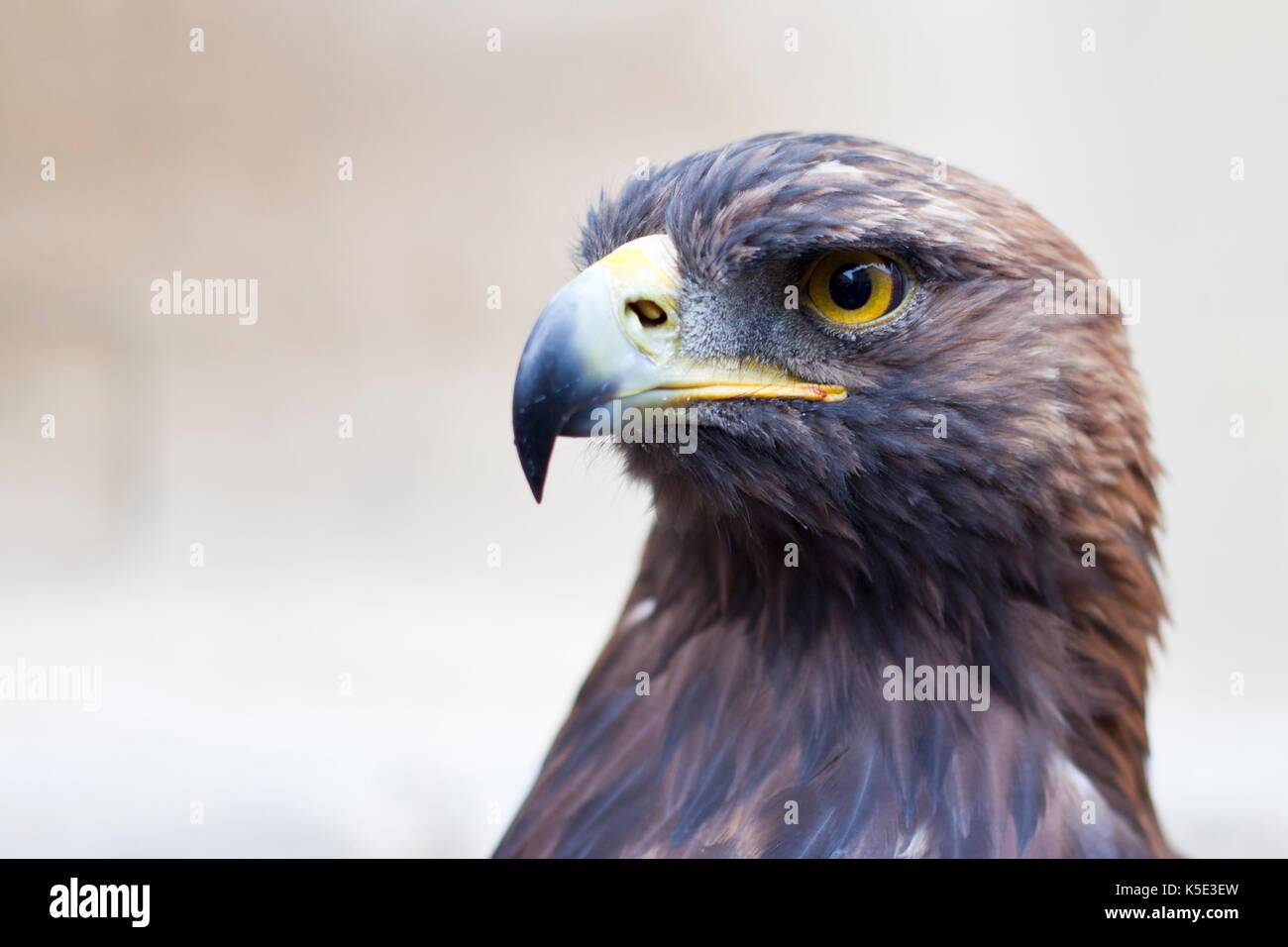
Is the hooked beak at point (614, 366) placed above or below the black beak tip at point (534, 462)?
above

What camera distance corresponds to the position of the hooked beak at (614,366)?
49.7 inches

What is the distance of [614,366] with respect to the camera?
1.27 m

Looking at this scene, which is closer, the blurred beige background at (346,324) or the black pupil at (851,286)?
the black pupil at (851,286)

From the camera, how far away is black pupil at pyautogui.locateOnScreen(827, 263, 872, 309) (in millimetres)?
1303

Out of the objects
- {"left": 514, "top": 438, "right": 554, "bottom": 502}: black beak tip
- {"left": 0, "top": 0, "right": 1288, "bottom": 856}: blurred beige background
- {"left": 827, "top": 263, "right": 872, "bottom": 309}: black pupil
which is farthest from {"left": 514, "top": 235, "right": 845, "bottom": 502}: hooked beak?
{"left": 0, "top": 0, "right": 1288, "bottom": 856}: blurred beige background

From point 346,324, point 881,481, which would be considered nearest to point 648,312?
point 881,481

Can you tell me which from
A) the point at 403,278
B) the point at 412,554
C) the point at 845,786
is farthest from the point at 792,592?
the point at 403,278

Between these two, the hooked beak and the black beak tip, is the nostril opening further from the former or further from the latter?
the black beak tip

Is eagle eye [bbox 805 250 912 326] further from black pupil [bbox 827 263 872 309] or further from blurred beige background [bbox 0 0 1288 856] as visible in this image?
blurred beige background [bbox 0 0 1288 856]

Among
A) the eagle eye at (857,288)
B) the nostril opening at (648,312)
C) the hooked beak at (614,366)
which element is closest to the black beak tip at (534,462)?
the hooked beak at (614,366)

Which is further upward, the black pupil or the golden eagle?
the black pupil

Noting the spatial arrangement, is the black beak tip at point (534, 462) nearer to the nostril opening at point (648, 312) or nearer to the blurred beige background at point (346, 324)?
the nostril opening at point (648, 312)

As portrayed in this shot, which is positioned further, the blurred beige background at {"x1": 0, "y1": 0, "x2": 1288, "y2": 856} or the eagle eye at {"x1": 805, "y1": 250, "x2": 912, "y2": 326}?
the blurred beige background at {"x1": 0, "y1": 0, "x2": 1288, "y2": 856}
